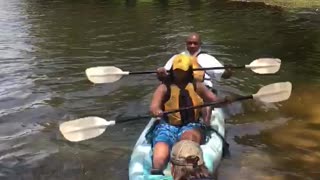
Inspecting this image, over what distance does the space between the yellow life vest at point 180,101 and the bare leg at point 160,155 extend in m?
0.77

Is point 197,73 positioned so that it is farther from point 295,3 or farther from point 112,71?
point 295,3

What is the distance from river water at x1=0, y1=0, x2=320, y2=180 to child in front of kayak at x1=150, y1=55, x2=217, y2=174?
3.39 ft

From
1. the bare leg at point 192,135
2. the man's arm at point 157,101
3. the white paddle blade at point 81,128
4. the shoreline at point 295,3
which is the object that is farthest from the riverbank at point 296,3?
the white paddle blade at point 81,128

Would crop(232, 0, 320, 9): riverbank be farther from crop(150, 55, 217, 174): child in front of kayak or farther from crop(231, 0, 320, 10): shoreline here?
crop(150, 55, 217, 174): child in front of kayak

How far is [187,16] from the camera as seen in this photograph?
22.3 m

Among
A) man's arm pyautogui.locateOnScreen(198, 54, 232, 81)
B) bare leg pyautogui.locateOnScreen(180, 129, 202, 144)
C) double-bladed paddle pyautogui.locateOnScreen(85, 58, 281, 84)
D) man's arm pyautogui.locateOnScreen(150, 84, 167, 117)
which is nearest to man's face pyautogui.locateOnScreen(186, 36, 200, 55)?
man's arm pyautogui.locateOnScreen(198, 54, 232, 81)

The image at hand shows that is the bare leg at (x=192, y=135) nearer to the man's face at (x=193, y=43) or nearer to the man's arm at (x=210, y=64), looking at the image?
the man's arm at (x=210, y=64)

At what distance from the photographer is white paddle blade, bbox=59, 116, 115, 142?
7.05 m

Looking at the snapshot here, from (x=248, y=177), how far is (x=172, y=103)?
1592mm

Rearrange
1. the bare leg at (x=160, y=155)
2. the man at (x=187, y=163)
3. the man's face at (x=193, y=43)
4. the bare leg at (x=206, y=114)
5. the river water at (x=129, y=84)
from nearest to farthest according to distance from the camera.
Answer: the man at (x=187, y=163) → the bare leg at (x=160, y=155) → the bare leg at (x=206, y=114) → the river water at (x=129, y=84) → the man's face at (x=193, y=43)

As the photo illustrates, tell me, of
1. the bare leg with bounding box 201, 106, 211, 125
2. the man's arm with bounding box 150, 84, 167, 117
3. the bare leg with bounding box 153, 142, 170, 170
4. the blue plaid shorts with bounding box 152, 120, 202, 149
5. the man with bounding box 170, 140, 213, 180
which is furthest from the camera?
the bare leg with bounding box 201, 106, 211, 125

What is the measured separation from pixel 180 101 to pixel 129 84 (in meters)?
5.23

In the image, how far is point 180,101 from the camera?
23.2ft

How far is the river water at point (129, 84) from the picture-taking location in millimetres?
8094
